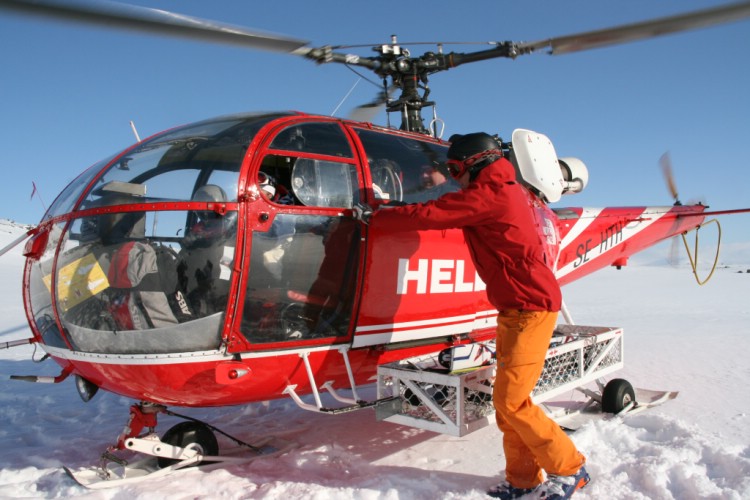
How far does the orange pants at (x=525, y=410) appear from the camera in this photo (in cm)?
328

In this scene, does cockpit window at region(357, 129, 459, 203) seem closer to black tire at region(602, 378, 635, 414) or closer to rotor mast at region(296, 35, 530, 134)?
rotor mast at region(296, 35, 530, 134)

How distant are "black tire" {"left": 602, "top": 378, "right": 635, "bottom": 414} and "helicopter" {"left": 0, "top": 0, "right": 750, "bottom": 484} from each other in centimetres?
170

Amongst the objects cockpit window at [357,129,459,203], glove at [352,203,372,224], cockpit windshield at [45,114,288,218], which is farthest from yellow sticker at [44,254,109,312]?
cockpit window at [357,129,459,203]

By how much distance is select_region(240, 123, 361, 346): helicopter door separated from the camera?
338cm

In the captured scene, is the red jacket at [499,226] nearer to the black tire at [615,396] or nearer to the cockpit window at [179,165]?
the cockpit window at [179,165]

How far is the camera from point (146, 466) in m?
3.91

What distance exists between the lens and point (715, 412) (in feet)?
16.2

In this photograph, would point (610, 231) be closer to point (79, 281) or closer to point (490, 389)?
point (490, 389)

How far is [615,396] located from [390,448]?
6.91 feet

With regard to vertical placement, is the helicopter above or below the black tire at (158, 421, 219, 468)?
above

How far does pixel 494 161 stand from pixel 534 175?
4.20 feet

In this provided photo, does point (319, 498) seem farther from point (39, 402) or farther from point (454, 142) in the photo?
point (39, 402)

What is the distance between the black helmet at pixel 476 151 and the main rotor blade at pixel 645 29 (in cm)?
146

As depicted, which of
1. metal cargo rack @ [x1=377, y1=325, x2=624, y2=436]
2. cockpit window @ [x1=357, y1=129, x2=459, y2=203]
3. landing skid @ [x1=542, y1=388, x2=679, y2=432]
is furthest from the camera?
landing skid @ [x1=542, y1=388, x2=679, y2=432]
